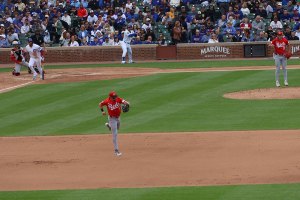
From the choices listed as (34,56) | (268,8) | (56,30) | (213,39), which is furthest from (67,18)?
(268,8)

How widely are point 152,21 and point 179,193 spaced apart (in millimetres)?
29548

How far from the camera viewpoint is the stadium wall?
4253 cm

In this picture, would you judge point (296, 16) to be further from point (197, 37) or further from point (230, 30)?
point (197, 37)

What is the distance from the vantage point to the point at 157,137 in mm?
22922

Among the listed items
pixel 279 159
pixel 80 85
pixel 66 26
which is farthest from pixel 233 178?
pixel 66 26

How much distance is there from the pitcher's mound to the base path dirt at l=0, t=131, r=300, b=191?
6.57 metres

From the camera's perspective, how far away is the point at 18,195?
666 inches

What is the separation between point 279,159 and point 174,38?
2506cm

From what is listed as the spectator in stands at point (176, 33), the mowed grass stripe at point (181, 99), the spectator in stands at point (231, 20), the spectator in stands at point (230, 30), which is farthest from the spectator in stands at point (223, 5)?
the mowed grass stripe at point (181, 99)

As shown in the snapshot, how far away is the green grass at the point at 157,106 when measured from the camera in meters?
24.7

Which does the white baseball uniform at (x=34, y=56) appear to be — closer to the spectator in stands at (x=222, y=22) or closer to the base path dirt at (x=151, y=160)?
the spectator in stands at (x=222, y=22)

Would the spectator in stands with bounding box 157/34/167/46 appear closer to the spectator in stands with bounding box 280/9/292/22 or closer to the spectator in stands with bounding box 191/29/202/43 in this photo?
the spectator in stands with bounding box 191/29/202/43

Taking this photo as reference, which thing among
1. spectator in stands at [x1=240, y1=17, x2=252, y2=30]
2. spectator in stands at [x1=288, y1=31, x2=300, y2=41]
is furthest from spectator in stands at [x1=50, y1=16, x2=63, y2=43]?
A: spectator in stands at [x1=288, y1=31, x2=300, y2=41]

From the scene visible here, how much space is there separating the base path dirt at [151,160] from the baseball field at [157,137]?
0.02 metres
